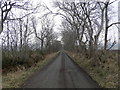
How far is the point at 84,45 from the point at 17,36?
23.2 m

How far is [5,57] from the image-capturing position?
66.5 feet

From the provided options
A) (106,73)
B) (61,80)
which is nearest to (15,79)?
(61,80)

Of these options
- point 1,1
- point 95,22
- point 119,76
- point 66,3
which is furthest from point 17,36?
point 119,76

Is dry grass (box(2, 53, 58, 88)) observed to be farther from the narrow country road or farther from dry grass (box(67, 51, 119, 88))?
dry grass (box(67, 51, 119, 88))

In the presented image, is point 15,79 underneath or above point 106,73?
underneath

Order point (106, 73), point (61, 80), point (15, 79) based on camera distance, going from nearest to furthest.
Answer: point (61, 80) → point (15, 79) → point (106, 73)

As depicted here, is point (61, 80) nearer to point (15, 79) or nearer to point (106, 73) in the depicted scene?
point (15, 79)

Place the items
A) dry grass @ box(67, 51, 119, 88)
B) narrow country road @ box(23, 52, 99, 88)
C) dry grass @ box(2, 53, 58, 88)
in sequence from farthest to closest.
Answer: dry grass @ box(2, 53, 58, 88)
dry grass @ box(67, 51, 119, 88)
narrow country road @ box(23, 52, 99, 88)

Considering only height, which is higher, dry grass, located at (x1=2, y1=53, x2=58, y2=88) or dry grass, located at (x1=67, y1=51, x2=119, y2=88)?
dry grass, located at (x1=67, y1=51, x2=119, y2=88)

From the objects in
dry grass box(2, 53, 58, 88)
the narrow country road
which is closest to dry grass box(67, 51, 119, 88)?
the narrow country road

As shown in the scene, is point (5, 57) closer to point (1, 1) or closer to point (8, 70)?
Answer: point (8, 70)

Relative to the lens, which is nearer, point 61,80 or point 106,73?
point 61,80

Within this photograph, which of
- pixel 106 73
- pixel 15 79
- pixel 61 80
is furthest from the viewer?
pixel 106 73

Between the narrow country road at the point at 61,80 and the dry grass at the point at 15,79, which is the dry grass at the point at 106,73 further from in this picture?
the dry grass at the point at 15,79
